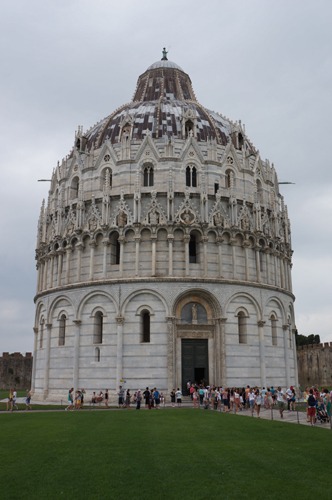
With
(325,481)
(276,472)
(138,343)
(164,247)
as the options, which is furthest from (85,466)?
(164,247)

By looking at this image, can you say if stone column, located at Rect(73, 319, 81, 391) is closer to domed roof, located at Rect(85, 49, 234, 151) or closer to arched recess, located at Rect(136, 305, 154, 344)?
arched recess, located at Rect(136, 305, 154, 344)

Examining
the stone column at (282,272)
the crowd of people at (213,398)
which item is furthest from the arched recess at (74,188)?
the stone column at (282,272)

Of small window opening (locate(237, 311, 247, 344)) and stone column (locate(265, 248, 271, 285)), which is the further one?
stone column (locate(265, 248, 271, 285))

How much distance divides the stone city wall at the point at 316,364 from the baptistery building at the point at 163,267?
98.1ft

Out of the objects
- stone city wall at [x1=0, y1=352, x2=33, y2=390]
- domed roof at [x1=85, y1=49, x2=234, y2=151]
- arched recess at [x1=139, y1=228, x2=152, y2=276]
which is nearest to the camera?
arched recess at [x1=139, y1=228, x2=152, y2=276]

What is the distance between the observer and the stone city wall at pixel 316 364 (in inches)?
2886

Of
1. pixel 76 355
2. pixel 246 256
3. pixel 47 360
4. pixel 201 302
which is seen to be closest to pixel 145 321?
pixel 201 302

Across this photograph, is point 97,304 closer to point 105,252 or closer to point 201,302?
point 105,252

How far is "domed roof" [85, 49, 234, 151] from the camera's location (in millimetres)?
46406

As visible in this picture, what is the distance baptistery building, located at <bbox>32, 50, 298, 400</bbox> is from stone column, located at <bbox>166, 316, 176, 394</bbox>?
0.28 feet

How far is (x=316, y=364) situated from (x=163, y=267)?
4533cm

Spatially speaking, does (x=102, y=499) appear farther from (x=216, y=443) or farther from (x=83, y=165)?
(x=83, y=165)

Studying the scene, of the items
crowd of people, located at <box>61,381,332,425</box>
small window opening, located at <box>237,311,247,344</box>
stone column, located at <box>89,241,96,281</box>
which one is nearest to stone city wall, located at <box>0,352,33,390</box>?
stone column, located at <box>89,241,96,281</box>

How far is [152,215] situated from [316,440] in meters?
26.2
